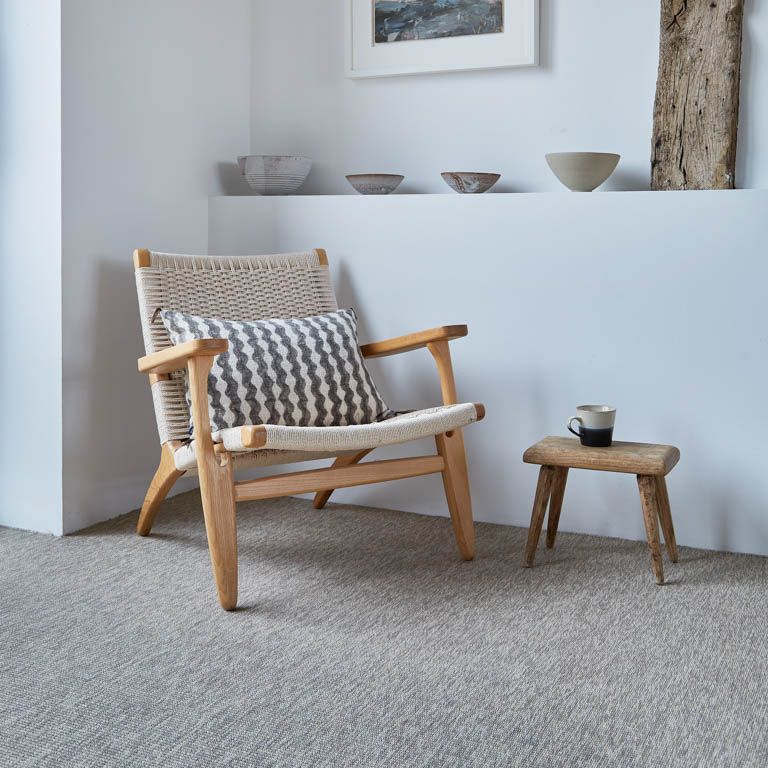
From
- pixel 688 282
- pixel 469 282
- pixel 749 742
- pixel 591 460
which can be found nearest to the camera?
pixel 749 742

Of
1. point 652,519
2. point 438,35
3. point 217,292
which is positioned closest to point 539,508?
point 652,519

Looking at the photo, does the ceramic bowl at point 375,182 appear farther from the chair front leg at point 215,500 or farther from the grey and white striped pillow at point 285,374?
the chair front leg at point 215,500

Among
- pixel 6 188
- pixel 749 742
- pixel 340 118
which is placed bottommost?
pixel 749 742

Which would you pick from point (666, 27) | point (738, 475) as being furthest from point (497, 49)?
point (738, 475)

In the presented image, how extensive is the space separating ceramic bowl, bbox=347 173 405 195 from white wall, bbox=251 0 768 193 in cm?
15

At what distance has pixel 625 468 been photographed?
221 centimetres

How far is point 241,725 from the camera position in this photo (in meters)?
1.54

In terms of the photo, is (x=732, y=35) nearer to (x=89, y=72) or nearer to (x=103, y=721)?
(x=89, y=72)

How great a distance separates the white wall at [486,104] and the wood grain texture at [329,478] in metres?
1.04

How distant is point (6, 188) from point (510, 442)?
61.2 inches

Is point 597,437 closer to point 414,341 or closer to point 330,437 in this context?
point 414,341

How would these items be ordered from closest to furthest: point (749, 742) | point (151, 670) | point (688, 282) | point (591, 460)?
1. point (749, 742)
2. point (151, 670)
3. point (591, 460)
4. point (688, 282)

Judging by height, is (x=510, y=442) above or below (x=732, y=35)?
below

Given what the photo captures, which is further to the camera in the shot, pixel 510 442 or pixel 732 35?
pixel 510 442
